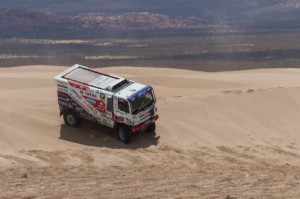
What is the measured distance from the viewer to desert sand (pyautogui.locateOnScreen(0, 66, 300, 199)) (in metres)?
14.4

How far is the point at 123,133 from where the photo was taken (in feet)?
65.9

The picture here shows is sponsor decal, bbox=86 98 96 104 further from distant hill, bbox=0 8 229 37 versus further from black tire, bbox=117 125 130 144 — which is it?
distant hill, bbox=0 8 229 37

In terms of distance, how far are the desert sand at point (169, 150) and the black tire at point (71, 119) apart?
0.78 ft

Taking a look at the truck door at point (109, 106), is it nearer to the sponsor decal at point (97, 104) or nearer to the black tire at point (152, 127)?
the sponsor decal at point (97, 104)

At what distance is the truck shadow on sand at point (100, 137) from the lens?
66.4ft

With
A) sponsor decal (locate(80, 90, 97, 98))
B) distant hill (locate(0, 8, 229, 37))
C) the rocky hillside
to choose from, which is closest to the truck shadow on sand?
sponsor decal (locate(80, 90, 97, 98))

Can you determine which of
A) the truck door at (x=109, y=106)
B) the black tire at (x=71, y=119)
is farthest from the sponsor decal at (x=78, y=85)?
the black tire at (x=71, y=119)

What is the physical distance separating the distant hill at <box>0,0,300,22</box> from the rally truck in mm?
62413

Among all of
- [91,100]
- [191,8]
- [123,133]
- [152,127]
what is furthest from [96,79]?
[191,8]

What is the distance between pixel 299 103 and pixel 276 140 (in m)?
4.47

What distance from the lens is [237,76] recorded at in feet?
123

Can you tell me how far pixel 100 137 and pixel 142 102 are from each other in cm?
234

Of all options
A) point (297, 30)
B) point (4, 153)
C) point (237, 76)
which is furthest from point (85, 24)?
point (4, 153)

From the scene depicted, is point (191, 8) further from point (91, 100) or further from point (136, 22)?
point (91, 100)
